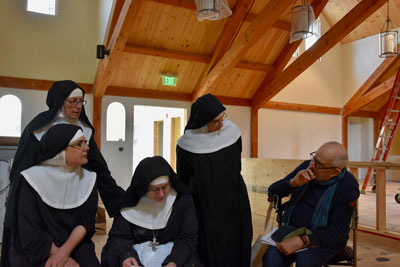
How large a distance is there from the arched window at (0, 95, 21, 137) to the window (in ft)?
5.41

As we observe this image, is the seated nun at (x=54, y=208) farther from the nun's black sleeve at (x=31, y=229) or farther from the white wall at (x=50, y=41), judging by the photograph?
the white wall at (x=50, y=41)

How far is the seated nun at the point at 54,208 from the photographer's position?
60.7 inches

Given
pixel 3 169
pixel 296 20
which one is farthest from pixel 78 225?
pixel 296 20

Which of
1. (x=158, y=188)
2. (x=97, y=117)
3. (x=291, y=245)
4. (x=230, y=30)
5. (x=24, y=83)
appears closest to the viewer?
(x=158, y=188)

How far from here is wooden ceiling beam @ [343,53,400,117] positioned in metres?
8.20

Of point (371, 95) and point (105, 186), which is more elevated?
point (371, 95)

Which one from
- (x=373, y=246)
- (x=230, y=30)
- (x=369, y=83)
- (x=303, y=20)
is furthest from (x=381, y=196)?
(x=369, y=83)

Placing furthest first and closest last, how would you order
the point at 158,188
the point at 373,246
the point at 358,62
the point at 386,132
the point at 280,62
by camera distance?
the point at 358,62
the point at 280,62
the point at 386,132
the point at 373,246
the point at 158,188

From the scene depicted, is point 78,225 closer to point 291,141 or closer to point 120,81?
point 120,81

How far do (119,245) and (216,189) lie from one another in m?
0.64

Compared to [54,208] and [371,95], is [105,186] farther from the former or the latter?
[371,95]

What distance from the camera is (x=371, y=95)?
855cm

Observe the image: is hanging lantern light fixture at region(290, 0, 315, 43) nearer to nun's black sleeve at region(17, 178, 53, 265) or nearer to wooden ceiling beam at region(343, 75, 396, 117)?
nun's black sleeve at region(17, 178, 53, 265)

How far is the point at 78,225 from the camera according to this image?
1.68 m
